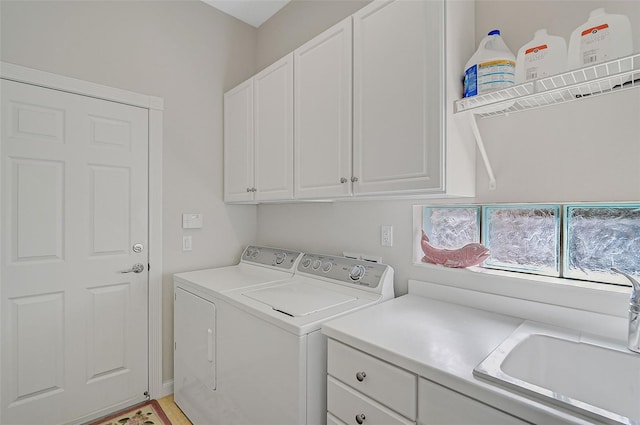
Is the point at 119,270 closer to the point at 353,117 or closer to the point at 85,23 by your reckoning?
the point at 85,23

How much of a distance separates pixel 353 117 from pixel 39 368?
7.45ft

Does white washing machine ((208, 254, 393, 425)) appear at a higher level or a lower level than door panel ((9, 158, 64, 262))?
lower

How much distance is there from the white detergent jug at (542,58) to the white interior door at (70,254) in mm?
2218

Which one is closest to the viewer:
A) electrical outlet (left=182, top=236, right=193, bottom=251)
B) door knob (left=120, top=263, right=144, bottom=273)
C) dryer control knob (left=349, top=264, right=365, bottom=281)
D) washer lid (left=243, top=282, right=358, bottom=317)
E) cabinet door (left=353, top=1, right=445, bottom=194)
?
cabinet door (left=353, top=1, right=445, bottom=194)

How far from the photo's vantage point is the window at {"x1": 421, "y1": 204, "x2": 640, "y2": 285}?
1.18 m

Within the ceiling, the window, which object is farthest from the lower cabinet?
the ceiling

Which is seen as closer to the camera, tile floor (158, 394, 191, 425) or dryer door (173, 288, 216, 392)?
dryer door (173, 288, 216, 392)

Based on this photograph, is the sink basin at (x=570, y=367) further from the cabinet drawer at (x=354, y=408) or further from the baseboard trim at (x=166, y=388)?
the baseboard trim at (x=166, y=388)

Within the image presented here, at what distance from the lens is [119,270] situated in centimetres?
209

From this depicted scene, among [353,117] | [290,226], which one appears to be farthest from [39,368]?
[353,117]

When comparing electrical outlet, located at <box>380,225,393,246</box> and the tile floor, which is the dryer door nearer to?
the tile floor

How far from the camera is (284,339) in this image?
1288 millimetres

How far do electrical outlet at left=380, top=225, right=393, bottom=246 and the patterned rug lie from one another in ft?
5.80

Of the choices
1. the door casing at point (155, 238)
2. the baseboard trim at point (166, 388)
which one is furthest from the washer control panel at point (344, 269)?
the baseboard trim at point (166, 388)
